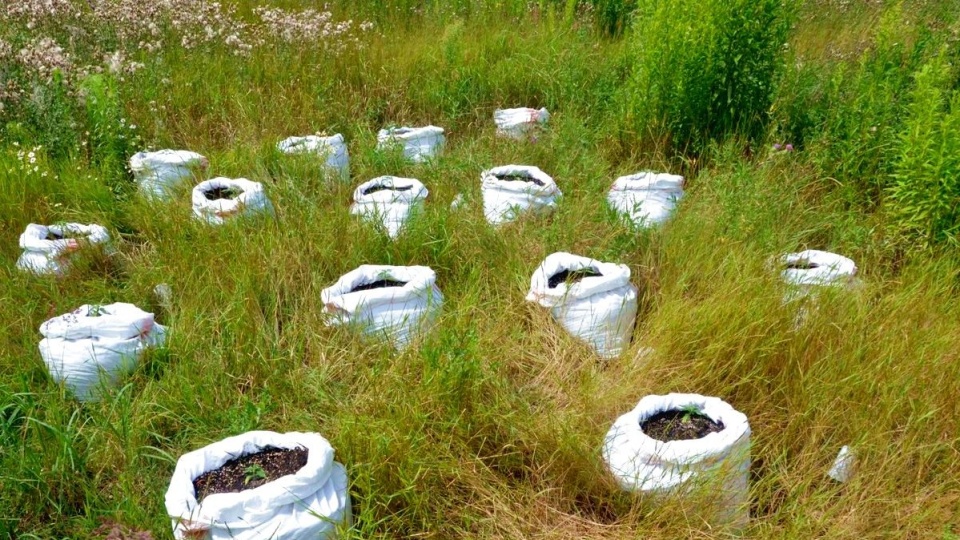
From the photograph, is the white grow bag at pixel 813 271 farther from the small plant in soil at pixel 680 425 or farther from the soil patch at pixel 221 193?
the soil patch at pixel 221 193

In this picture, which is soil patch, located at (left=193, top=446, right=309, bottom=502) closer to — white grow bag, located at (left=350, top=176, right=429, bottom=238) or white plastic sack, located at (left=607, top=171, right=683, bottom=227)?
white grow bag, located at (left=350, top=176, right=429, bottom=238)

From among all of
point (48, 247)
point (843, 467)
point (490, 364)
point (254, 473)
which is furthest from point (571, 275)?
point (48, 247)

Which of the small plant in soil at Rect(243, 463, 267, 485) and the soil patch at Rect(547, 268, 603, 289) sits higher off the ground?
the small plant in soil at Rect(243, 463, 267, 485)

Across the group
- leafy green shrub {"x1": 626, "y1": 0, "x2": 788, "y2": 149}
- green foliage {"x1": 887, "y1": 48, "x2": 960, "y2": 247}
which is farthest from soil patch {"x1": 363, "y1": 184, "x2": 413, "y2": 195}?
green foliage {"x1": 887, "y1": 48, "x2": 960, "y2": 247}

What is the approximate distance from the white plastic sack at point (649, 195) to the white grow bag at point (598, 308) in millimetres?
698

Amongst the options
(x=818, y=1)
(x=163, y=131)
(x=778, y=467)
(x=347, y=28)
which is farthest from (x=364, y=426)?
(x=818, y=1)

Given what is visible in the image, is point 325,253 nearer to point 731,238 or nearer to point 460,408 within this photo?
point 460,408

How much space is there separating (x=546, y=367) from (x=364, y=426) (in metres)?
0.78

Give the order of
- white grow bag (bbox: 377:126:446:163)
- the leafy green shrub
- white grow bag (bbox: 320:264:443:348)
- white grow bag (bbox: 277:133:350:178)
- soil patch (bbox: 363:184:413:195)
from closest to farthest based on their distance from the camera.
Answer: white grow bag (bbox: 320:264:443:348) → soil patch (bbox: 363:184:413:195) → the leafy green shrub → white grow bag (bbox: 277:133:350:178) → white grow bag (bbox: 377:126:446:163)

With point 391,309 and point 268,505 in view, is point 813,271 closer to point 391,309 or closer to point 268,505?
point 391,309

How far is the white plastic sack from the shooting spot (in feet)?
11.9

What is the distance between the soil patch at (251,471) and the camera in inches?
81.6

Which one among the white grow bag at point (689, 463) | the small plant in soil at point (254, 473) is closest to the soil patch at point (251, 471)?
the small plant in soil at point (254, 473)

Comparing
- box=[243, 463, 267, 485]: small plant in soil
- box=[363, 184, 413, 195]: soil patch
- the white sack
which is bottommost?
the white sack
